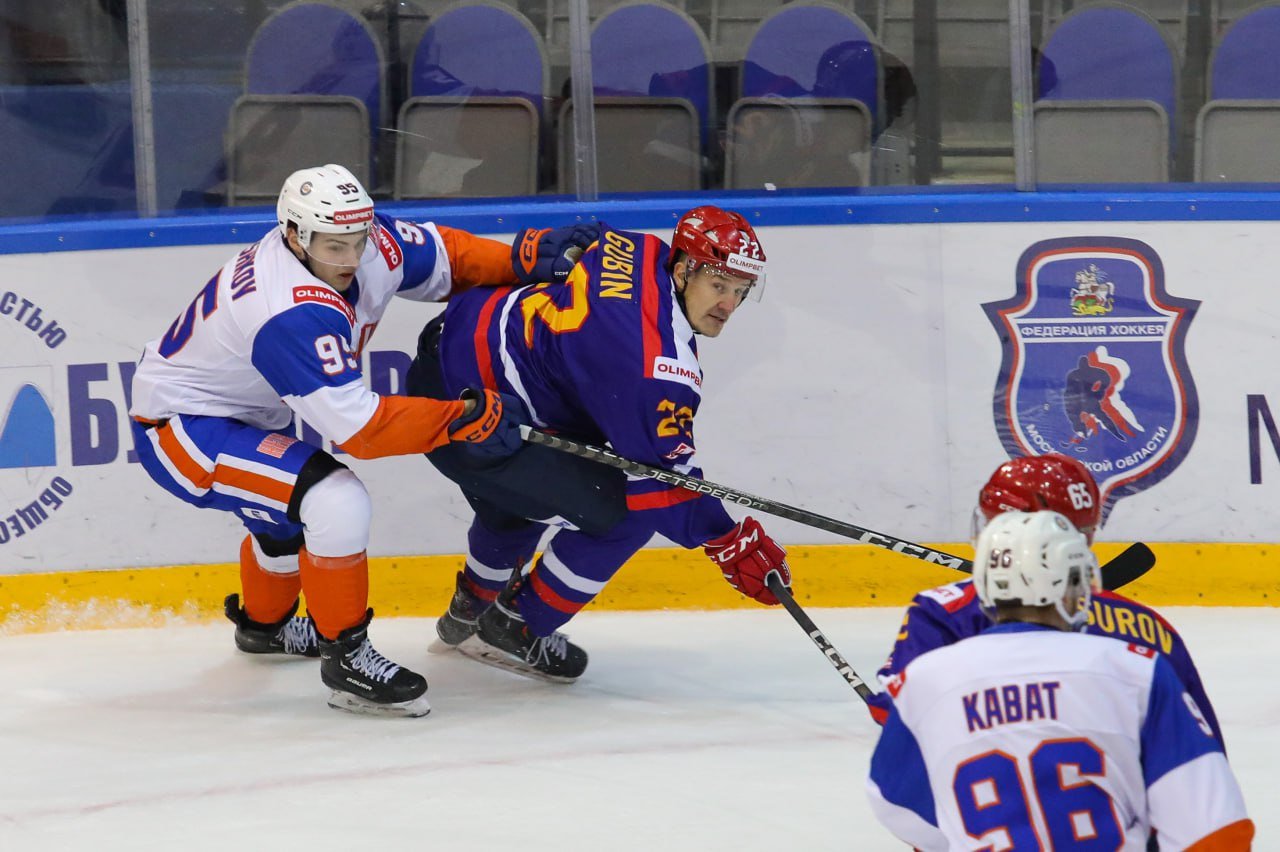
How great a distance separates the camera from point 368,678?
11.2 ft

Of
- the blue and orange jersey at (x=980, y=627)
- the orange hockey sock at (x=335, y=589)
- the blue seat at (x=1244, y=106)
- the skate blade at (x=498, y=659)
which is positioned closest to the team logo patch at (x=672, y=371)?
the orange hockey sock at (x=335, y=589)

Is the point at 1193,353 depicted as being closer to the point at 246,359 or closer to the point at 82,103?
the point at 246,359

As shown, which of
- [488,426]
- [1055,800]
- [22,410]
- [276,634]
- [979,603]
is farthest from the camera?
[22,410]

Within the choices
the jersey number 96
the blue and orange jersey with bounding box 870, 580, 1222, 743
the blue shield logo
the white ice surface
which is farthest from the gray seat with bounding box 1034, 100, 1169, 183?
the jersey number 96

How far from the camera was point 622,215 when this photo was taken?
415cm

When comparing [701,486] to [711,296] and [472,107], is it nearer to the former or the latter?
[711,296]

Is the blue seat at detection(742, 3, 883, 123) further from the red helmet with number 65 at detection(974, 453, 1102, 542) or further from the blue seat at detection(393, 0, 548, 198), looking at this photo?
the red helmet with number 65 at detection(974, 453, 1102, 542)

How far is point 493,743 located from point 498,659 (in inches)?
19.3

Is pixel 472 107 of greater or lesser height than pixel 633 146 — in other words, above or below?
above

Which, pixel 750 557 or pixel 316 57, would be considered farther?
pixel 316 57

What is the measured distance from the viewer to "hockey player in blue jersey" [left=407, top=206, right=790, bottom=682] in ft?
10.6

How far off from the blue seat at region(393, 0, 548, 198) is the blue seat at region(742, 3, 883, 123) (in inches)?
22.4

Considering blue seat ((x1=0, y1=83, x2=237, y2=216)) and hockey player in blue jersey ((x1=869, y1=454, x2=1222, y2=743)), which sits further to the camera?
blue seat ((x1=0, y1=83, x2=237, y2=216))

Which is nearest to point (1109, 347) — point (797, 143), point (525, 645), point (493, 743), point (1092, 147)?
point (1092, 147)
